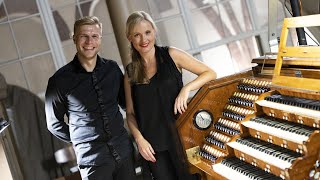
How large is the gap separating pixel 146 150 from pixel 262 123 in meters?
0.79

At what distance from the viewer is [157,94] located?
9.29 ft

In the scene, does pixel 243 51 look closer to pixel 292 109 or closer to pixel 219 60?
pixel 219 60

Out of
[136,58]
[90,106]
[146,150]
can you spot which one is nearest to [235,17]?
[136,58]

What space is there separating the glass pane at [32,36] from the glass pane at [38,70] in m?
0.09

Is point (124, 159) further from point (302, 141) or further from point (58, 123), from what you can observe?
point (302, 141)

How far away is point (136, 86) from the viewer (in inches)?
112

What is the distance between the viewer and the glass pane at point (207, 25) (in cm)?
540

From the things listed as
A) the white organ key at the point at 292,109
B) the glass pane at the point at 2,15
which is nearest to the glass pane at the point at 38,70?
the glass pane at the point at 2,15

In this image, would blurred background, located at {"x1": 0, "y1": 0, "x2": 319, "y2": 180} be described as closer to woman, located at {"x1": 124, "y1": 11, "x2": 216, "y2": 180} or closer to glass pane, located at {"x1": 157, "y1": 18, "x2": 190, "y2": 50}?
glass pane, located at {"x1": 157, "y1": 18, "x2": 190, "y2": 50}

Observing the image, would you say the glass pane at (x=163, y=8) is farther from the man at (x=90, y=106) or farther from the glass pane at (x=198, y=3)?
the man at (x=90, y=106)

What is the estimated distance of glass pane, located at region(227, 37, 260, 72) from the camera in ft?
18.3

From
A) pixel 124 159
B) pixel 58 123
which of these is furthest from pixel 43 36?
pixel 124 159

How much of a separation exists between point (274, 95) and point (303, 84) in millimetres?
257

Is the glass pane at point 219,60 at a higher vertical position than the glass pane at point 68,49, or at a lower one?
lower
